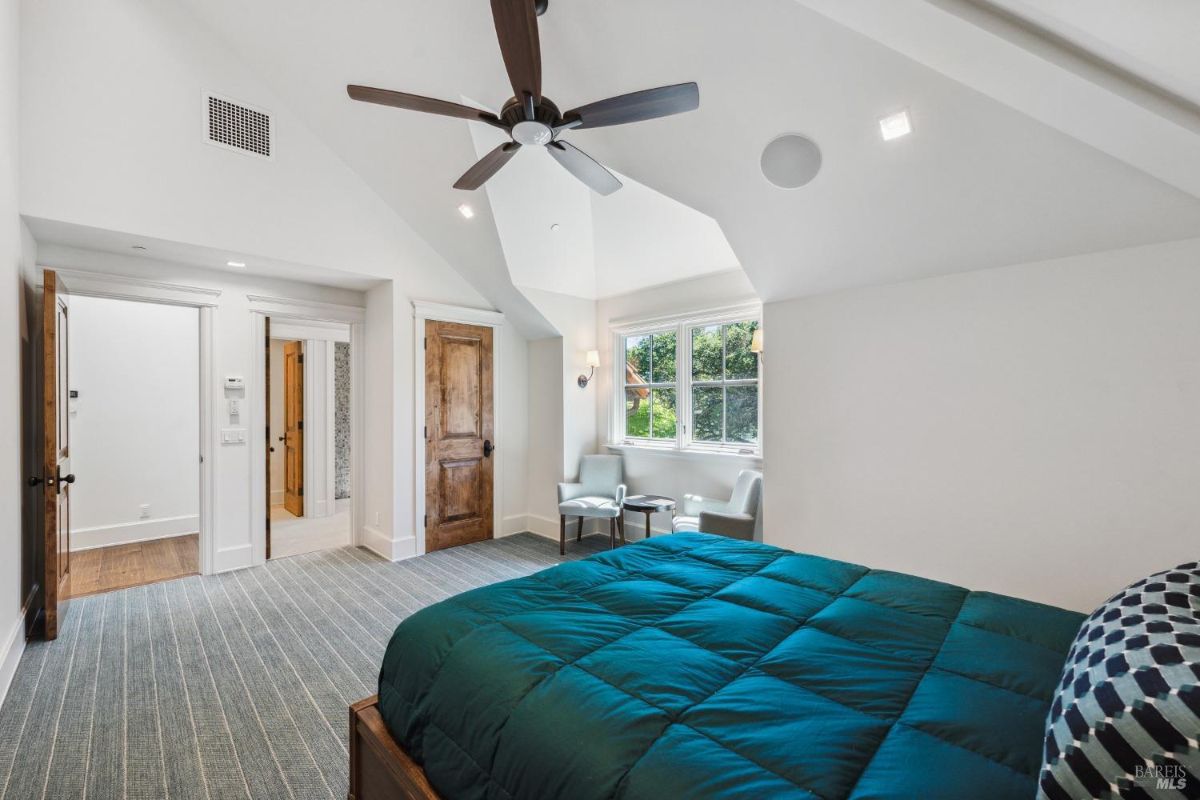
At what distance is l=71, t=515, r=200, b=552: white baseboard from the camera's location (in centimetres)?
468

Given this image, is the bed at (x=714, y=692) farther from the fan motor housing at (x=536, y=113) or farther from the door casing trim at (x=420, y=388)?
the door casing trim at (x=420, y=388)

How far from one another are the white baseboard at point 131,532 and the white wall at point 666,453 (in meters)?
3.90

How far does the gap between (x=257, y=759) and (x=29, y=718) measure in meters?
1.14

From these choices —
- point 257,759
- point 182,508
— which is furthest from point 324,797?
point 182,508

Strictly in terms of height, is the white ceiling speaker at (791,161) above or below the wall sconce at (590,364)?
above

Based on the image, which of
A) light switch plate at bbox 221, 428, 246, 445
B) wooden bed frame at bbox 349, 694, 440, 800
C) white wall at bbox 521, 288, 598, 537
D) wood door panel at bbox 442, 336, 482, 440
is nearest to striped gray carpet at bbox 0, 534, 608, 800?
wooden bed frame at bbox 349, 694, 440, 800

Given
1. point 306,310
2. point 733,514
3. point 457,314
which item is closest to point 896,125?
point 733,514

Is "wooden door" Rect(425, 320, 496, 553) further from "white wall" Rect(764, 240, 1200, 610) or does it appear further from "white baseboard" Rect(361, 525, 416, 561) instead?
"white wall" Rect(764, 240, 1200, 610)

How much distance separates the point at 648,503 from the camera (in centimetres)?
453

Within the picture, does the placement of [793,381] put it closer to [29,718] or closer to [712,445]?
[712,445]

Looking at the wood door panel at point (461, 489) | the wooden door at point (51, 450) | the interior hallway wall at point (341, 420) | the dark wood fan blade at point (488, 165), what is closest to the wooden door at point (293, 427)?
the interior hallway wall at point (341, 420)

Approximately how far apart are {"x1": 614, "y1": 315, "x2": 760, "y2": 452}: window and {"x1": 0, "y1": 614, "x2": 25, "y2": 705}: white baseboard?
14.0 ft

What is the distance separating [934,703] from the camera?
3.84 feet

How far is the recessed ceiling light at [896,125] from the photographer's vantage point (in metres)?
2.26
